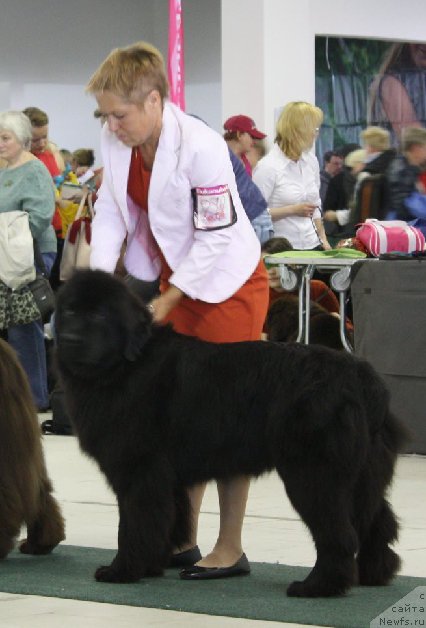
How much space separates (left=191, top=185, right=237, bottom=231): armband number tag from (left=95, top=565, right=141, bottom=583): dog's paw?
1034mm

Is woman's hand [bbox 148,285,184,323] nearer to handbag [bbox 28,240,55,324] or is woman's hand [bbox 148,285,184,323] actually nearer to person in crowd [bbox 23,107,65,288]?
Answer: handbag [bbox 28,240,55,324]

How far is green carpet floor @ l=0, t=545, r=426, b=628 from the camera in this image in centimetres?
328

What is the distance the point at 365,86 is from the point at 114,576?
11.7 m

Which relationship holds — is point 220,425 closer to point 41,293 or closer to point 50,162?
point 41,293

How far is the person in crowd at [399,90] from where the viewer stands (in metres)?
14.7

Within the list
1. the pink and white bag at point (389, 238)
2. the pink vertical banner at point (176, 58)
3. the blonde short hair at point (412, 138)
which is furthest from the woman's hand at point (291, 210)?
the pink vertical banner at point (176, 58)

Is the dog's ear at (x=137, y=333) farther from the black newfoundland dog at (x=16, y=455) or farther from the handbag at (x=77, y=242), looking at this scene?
the handbag at (x=77, y=242)

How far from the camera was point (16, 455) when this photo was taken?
12.9 ft

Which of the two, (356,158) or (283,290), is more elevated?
(356,158)

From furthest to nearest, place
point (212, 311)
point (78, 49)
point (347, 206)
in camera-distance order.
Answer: point (78, 49) < point (347, 206) < point (212, 311)

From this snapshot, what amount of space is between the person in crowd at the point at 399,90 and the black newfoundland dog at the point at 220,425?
37.7 feet

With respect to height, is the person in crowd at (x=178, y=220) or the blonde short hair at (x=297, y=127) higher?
the blonde short hair at (x=297, y=127)

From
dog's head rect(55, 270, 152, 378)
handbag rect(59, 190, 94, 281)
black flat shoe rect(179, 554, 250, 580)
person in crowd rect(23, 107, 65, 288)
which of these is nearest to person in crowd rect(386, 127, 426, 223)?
handbag rect(59, 190, 94, 281)

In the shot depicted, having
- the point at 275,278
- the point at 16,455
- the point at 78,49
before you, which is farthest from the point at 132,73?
the point at 78,49
